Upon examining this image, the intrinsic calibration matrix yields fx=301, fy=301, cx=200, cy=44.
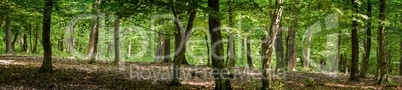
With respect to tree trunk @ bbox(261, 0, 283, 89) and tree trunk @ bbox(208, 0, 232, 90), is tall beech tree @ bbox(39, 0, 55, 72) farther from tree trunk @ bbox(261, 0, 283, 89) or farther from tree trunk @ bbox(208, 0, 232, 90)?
tree trunk @ bbox(261, 0, 283, 89)

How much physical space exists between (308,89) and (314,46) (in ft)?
70.0

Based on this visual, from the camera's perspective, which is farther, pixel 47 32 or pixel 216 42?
pixel 47 32

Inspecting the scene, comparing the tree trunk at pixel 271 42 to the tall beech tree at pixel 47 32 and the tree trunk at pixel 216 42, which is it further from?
the tall beech tree at pixel 47 32

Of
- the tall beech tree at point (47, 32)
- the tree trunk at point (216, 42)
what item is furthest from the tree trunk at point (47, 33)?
the tree trunk at point (216, 42)

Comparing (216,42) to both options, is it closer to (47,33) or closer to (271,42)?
(271,42)

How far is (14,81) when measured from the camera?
966 cm

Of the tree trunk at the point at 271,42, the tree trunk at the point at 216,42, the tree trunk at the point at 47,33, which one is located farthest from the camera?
the tree trunk at the point at 47,33

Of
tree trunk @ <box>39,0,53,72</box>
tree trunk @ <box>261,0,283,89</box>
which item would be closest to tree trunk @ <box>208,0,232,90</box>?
tree trunk @ <box>261,0,283,89</box>

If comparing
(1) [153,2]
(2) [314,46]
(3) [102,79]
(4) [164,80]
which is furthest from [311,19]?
(2) [314,46]

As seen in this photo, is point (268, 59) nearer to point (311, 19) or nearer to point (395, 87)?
point (311, 19)

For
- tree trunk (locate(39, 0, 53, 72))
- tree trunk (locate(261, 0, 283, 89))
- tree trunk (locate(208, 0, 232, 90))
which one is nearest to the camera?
tree trunk (locate(261, 0, 283, 89))

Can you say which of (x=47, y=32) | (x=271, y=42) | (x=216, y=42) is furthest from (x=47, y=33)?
(x=271, y=42)

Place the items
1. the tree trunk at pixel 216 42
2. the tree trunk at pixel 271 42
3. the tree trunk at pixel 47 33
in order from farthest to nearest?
the tree trunk at pixel 47 33, the tree trunk at pixel 216 42, the tree trunk at pixel 271 42

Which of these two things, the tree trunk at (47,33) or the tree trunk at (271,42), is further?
the tree trunk at (47,33)
